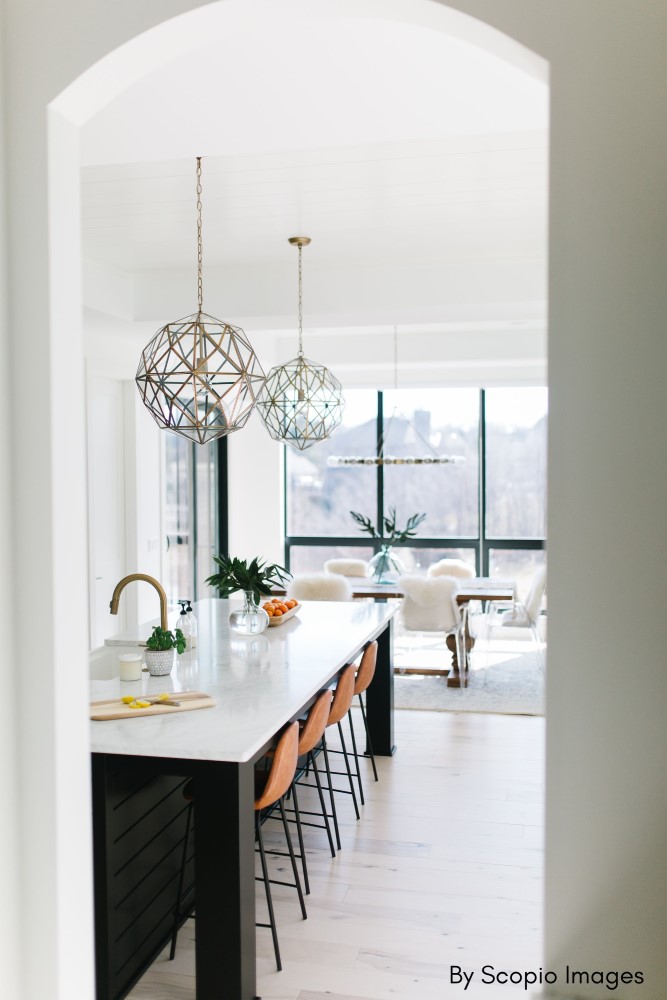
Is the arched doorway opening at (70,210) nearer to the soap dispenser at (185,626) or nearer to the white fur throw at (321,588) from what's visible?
the soap dispenser at (185,626)

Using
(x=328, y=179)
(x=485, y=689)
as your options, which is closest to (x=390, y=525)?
→ (x=485, y=689)

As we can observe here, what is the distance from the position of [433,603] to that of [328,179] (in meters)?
3.54

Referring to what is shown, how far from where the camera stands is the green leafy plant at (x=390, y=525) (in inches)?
328

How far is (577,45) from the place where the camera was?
138 centimetres

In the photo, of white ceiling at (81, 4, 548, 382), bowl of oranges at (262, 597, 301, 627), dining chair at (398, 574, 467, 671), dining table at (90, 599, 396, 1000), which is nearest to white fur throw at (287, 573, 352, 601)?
dining chair at (398, 574, 467, 671)

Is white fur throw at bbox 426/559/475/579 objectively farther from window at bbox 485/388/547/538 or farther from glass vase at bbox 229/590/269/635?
glass vase at bbox 229/590/269/635

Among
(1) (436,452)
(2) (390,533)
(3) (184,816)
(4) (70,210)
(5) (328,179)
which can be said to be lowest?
(3) (184,816)

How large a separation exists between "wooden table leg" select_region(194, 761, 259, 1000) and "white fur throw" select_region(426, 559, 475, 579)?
5.60m

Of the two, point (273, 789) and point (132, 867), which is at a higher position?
point (273, 789)

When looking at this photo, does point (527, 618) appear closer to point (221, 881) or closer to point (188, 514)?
point (188, 514)

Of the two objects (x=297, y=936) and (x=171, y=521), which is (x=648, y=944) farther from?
(x=171, y=521)

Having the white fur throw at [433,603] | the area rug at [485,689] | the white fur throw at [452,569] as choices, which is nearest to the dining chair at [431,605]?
the white fur throw at [433,603]

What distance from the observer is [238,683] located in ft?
9.79

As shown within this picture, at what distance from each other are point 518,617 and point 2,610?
5.54m
